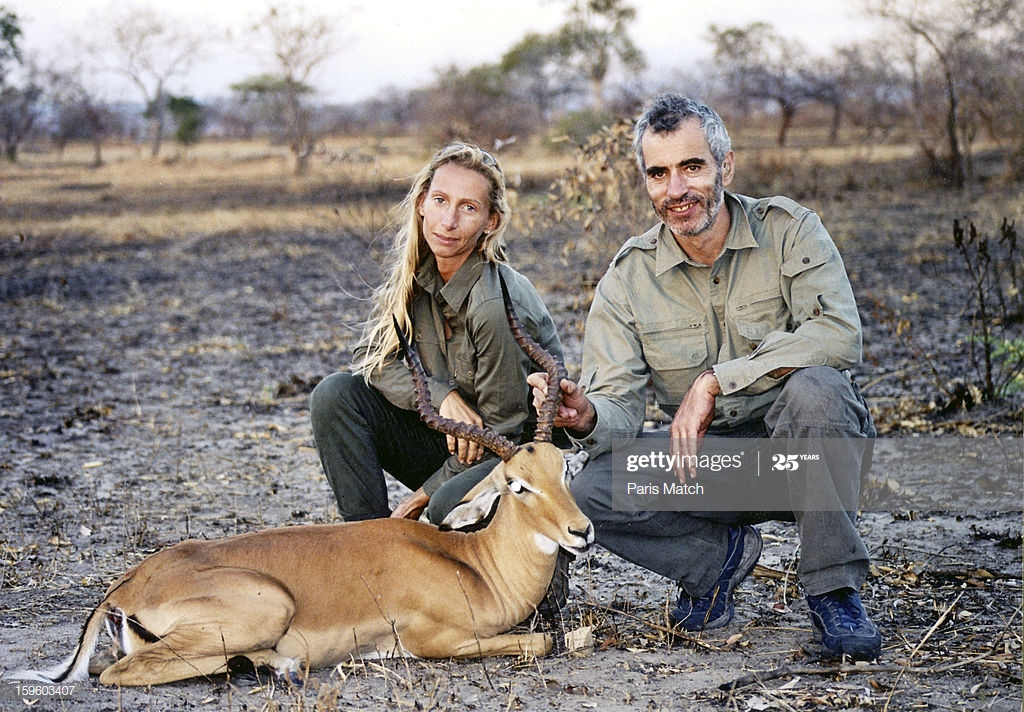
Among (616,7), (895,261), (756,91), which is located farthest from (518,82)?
(895,261)

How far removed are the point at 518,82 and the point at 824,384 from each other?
125 feet

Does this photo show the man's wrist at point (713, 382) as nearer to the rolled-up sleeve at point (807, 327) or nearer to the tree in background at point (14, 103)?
the rolled-up sleeve at point (807, 327)

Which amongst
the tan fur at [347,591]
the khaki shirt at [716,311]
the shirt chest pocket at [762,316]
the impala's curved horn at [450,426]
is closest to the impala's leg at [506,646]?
the tan fur at [347,591]

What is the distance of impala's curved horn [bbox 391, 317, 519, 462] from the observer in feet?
14.1

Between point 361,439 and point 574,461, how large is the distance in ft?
3.24

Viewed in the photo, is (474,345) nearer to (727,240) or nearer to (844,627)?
(727,240)

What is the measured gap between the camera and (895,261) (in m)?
13.5

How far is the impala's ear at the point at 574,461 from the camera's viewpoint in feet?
14.3

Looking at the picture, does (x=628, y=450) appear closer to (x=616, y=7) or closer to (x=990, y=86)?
(x=990, y=86)

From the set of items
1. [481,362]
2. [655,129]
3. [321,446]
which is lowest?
[321,446]

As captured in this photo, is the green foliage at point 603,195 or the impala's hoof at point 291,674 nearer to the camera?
the impala's hoof at point 291,674

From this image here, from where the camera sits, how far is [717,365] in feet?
14.2

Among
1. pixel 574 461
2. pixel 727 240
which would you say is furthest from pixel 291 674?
pixel 727 240

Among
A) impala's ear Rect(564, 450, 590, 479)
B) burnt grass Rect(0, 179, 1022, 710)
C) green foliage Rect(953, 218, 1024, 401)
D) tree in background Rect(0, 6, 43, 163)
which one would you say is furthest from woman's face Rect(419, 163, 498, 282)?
tree in background Rect(0, 6, 43, 163)
